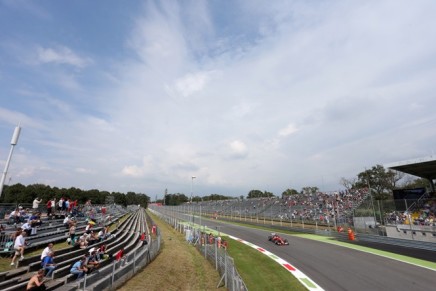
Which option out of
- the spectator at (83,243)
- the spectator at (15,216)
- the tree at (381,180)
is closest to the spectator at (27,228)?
the spectator at (15,216)

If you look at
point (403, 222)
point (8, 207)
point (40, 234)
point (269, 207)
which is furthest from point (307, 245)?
point (269, 207)

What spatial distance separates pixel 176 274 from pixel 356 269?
9.69m

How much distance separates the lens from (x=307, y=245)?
22.5 metres

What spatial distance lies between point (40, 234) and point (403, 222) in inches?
1027

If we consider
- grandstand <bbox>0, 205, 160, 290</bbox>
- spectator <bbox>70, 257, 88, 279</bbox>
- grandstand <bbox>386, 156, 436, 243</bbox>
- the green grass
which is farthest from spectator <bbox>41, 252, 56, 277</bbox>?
grandstand <bbox>386, 156, 436, 243</bbox>

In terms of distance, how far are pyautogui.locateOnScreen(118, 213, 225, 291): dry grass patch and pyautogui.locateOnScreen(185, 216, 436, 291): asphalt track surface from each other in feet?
16.5

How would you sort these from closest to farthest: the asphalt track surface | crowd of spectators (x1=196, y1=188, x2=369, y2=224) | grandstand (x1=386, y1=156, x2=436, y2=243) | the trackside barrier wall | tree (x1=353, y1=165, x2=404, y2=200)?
the trackside barrier wall
the asphalt track surface
grandstand (x1=386, y1=156, x2=436, y2=243)
crowd of spectators (x1=196, y1=188, x2=369, y2=224)
tree (x1=353, y1=165, x2=404, y2=200)

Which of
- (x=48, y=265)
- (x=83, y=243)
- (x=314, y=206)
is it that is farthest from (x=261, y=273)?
(x=314, y=206)

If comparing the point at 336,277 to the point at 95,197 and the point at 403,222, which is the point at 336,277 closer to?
the point at 403,222

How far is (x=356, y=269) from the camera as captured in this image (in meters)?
14.4

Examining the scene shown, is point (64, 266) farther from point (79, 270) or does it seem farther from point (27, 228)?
point (27, 228)

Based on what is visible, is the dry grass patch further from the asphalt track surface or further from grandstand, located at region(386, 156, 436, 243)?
grandstand, located at region(386, 156, 436, 243)

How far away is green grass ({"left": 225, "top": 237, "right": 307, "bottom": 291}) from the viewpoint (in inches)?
496

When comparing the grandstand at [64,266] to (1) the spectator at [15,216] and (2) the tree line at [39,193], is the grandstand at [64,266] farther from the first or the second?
(2) the tree line at [39,193]
